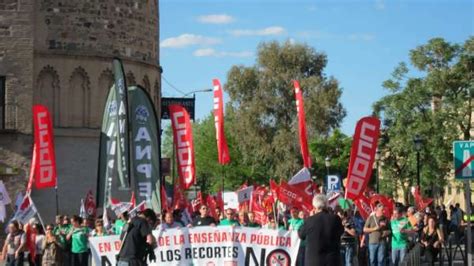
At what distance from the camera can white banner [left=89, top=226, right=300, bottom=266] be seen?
19422 mm

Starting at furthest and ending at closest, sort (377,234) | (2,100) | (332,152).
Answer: (332,152), (2,100), (377,234)

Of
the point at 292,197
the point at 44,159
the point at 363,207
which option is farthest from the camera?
the point at 44,159

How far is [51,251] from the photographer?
22.6 m

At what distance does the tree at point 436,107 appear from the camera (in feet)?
181

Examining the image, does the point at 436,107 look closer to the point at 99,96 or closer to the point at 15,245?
the point at 99,96

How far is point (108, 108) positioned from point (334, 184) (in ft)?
56.1

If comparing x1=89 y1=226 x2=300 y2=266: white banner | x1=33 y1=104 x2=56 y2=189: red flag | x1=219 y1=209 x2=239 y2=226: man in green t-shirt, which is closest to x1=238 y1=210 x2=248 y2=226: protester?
x1=219 y1=209 x2=239 y2=226: man in green t-shirt

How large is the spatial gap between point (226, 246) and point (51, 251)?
15.8 ft

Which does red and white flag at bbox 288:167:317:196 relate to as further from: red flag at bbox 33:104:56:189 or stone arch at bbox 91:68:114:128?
stone arch at bbox 91:68:114:128

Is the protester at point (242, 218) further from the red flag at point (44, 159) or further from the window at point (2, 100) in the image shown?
the window at point (2, 100)

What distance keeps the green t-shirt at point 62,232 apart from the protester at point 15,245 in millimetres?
761

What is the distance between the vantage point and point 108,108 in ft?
76.4

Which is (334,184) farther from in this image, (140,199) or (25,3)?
(140,199)

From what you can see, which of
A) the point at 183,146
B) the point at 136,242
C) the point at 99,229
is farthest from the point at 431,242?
the point at 136,242
